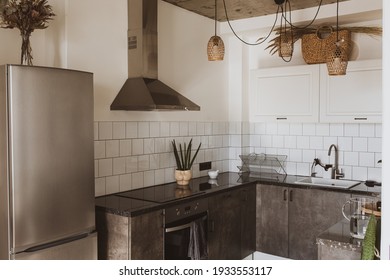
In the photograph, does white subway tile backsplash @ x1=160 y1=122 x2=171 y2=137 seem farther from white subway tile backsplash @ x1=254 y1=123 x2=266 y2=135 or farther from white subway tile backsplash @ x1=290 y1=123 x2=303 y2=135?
white subway tile backsplash @ x1=290 y1=123 x2=303 y2=135

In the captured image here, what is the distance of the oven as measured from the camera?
2814mm

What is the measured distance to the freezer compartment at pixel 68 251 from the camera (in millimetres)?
2080

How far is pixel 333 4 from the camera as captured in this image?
3.65 m

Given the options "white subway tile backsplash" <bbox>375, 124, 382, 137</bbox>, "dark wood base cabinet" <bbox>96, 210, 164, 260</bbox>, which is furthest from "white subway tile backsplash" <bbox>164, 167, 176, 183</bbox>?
"white subway tile backsplash" <bbox>375, 124, 382, 137</bbox>

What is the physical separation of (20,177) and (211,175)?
2.17 m

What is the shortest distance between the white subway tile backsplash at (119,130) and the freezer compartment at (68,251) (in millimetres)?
925

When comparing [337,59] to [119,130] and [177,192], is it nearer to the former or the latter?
[177,192]

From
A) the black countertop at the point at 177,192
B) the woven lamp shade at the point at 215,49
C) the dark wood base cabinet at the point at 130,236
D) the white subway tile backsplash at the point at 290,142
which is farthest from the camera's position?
the white subway tile backsplash at the point at 290,142

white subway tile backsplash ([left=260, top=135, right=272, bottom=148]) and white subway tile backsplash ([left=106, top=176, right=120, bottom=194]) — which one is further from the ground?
white subway tile backsplash ([left=260, top=135, right=272, bottom=148])

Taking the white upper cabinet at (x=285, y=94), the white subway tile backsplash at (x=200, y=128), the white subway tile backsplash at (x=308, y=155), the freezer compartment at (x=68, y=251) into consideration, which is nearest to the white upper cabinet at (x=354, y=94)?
the white upper cabinet at (x=285, y=94)

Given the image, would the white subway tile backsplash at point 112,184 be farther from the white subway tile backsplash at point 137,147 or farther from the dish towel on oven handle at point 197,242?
the dish towel on oven handle at point 197,242

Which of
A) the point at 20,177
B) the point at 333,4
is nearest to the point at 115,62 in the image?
the point at 20,177

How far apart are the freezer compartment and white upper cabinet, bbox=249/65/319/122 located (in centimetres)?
241

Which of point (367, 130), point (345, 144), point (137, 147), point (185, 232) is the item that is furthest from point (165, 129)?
point (367, 130)
